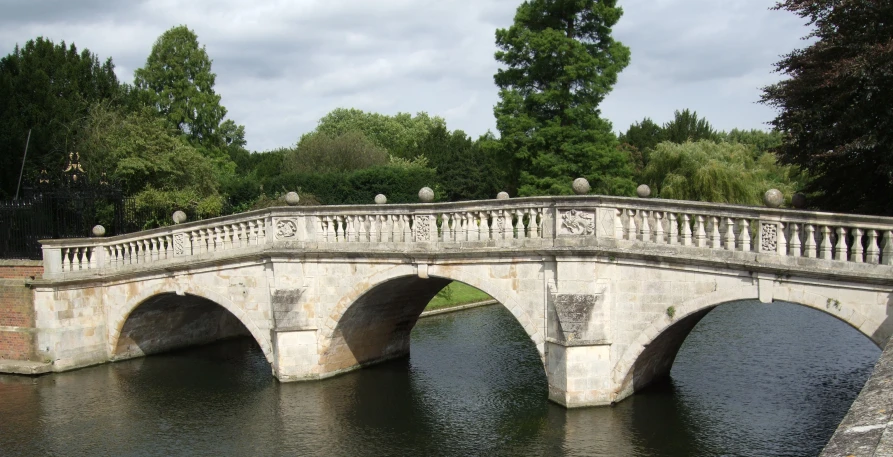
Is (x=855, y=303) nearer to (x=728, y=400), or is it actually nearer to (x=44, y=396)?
(x=728, y=400)

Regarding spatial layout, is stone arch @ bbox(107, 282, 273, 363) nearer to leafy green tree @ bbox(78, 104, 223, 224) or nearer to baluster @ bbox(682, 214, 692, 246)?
leafy green tree @ bbox(78, 104, 223, 224)

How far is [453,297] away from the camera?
26312mm

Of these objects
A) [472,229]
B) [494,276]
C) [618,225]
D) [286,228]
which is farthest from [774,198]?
[286,228]

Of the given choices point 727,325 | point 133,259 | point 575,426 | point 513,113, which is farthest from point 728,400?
point 513,113

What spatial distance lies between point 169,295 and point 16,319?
3.40 m

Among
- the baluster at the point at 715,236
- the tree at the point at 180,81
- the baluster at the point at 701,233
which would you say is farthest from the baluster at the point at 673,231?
the tree at the point at 180,81

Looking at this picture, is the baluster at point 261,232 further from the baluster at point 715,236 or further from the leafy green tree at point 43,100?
the leafy green tree at point 43,100

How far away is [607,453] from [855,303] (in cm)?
407

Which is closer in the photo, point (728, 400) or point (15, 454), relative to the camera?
point (15, 454)

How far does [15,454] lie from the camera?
1188cm

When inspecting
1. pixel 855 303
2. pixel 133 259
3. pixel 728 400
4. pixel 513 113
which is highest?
pixel 513 113

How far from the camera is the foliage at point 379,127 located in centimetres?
6656

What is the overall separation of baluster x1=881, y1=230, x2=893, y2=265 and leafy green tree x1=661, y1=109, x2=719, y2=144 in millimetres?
40127

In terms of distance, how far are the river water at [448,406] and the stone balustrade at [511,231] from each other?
2.86 metres
